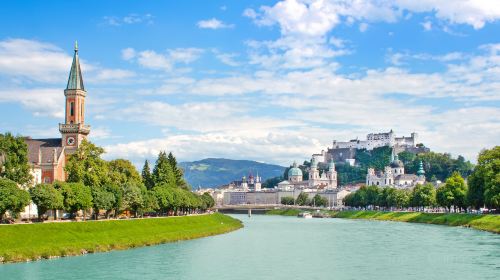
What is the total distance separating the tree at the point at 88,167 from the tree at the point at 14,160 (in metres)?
9.69

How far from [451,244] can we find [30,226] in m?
38.6

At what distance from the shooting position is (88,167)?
8244 centimetres

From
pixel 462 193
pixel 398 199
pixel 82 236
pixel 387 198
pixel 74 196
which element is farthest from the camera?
pixel 387 198

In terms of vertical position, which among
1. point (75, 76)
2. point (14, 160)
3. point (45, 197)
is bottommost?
point (45, 197)

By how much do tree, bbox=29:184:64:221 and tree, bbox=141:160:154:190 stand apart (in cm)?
4042

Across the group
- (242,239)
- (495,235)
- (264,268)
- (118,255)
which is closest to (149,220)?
(242,239)

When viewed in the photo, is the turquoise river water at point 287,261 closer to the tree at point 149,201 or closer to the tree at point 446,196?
the tree at point 149,201

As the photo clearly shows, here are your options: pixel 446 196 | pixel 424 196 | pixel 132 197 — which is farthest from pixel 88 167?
pixel 424 196

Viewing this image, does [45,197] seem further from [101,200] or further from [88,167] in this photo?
[88,167]

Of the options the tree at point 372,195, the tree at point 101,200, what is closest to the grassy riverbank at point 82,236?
the tree at point 101,200

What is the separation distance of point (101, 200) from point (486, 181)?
50.6 meters

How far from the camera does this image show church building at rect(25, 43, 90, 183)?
94.2m

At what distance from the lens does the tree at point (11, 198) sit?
5844 cm

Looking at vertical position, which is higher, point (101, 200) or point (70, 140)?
point (70, 140)
